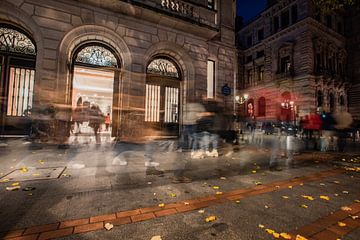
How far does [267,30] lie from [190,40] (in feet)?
92.1

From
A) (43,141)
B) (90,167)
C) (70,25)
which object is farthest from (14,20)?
(90,167)

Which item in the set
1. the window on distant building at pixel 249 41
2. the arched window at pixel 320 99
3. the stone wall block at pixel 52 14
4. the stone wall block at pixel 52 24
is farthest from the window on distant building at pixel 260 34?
the stone wall block at pixel 52 24

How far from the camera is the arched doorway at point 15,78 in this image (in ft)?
25.8

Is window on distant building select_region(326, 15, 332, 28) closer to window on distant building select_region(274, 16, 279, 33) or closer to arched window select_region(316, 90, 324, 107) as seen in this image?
window on distant building select_region(274, 16, 279, 33)

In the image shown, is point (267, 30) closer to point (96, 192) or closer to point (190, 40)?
point (190, 40)

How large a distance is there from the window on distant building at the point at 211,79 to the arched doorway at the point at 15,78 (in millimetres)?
8690

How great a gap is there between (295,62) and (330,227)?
3061cm

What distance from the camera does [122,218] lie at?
2.49 metres

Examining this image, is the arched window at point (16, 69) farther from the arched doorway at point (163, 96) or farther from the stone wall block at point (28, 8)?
the arched doorway at point (163, 96)

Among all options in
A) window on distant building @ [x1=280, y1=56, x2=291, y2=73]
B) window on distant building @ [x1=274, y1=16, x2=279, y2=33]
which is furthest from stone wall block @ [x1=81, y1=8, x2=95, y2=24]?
window on distant building @ [x1=274, y1=16, x2=279, y2=33]

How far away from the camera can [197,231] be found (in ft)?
7.34

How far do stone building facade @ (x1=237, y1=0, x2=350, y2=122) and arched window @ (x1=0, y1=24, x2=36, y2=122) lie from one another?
2853cm

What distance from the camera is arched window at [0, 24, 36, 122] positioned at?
7840 millimetres

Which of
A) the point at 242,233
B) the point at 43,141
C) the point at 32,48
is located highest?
the point at 32,48
